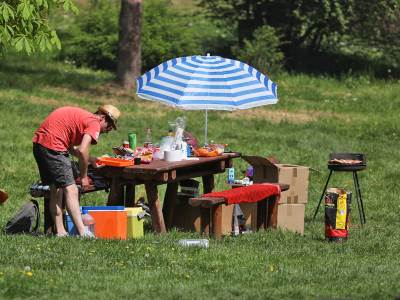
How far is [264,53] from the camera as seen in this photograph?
25547mm

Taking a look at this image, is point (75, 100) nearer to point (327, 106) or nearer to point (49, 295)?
point (327, 106)

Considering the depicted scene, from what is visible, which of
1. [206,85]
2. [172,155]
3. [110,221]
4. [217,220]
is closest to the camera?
[110,221]

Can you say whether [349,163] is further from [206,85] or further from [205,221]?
[205,221]

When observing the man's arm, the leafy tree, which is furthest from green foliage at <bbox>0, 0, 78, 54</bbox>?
the leafy tree

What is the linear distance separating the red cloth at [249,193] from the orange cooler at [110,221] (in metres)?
0.98

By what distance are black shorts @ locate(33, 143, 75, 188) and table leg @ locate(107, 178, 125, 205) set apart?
802mm

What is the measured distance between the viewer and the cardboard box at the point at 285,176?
1351 cm

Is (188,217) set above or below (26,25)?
below

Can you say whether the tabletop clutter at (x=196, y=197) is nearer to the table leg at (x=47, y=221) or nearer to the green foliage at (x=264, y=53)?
the table leg at (x=47, y=221)

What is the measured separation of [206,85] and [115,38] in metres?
13.2

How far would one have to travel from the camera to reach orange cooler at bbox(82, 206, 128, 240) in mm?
12102

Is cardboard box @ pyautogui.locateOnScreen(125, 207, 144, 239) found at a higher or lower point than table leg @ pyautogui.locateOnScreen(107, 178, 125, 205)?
lower

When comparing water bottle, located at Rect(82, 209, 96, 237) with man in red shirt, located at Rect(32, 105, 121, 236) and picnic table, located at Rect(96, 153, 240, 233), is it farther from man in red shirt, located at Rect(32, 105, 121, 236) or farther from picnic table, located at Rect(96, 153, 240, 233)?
picnic table, located at Rect(96, 153, 240, 233)

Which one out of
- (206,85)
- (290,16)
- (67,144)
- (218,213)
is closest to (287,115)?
(290,16)
